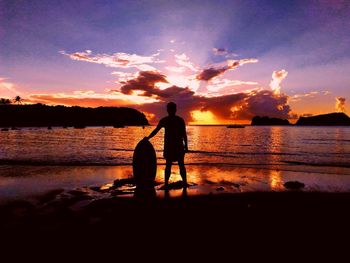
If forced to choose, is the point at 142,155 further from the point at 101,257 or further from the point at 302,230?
the point at 302,230

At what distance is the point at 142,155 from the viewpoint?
23.4 ft

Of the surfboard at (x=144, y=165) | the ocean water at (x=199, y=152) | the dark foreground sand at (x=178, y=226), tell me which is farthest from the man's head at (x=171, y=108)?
the ocean water at (x=199, y=152)

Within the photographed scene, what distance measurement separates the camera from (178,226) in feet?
15.9

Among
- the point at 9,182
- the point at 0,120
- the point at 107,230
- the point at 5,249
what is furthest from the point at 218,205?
the point at 0,120

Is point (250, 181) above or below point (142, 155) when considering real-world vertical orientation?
below

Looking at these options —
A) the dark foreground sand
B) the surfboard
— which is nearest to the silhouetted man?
the surfboard

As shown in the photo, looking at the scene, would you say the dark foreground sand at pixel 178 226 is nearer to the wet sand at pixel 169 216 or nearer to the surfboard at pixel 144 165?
the wet sand at pixel 169 216

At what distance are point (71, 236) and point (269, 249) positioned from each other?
135 inches

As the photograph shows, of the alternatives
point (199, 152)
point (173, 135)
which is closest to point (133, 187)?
point (173, 135)

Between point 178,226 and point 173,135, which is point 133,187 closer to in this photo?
point 173,135

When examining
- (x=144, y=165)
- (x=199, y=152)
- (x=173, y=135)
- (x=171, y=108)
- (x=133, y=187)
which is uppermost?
(x=171, y=108)

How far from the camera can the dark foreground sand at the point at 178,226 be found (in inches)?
156

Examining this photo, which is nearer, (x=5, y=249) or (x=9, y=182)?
(x=5, y=249)

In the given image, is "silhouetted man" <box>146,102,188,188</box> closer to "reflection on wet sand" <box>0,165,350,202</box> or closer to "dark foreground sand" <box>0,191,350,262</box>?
"reflection on wet sand" <box>0,165,350,202</box>
